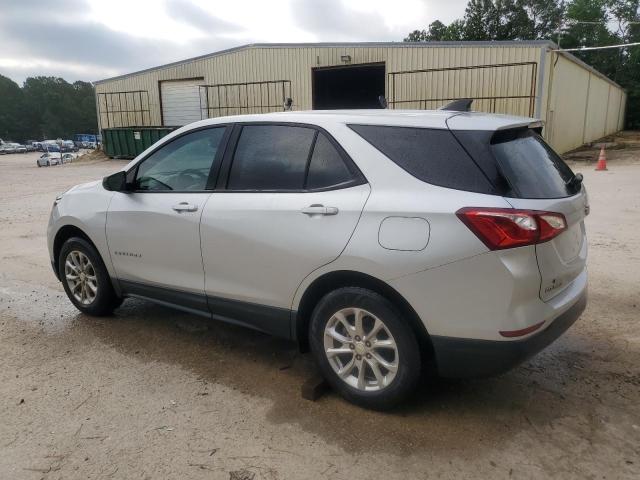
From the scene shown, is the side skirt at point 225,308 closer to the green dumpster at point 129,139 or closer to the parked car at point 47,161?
the green dumpster at point 129,139

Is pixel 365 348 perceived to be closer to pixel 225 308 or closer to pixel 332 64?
pixel 225 308

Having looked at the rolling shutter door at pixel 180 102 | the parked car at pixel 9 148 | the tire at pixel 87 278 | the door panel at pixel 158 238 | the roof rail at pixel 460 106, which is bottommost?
the parked car at pixel 9 148

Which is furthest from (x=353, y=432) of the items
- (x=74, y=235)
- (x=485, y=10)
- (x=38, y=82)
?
(x=38, y=82)

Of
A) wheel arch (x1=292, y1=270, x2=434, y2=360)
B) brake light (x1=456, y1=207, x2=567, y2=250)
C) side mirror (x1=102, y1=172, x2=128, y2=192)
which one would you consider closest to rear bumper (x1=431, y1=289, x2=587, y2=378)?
wheel arch (x1=292, y1=270, x2=434, y2=360)

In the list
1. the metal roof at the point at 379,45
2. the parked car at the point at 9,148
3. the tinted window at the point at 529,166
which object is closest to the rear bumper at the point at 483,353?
the tinted window at the point at 529,166

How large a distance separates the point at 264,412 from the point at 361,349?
707mm

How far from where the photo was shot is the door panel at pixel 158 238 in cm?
374

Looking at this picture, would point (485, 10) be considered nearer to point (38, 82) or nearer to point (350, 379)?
point (350, 379)

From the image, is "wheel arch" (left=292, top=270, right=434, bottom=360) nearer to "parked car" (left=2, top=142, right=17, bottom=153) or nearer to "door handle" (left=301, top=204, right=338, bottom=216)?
"door handle" (left=301, top=204, right=338, bottom=216)

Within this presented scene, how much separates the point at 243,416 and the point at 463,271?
5.07 ft

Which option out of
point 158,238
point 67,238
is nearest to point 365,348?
point 158,238

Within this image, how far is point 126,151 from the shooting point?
2864 centimetres

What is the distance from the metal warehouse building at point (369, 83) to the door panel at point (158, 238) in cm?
1303

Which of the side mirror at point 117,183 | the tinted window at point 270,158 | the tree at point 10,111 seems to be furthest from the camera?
the tree at point 10,111
